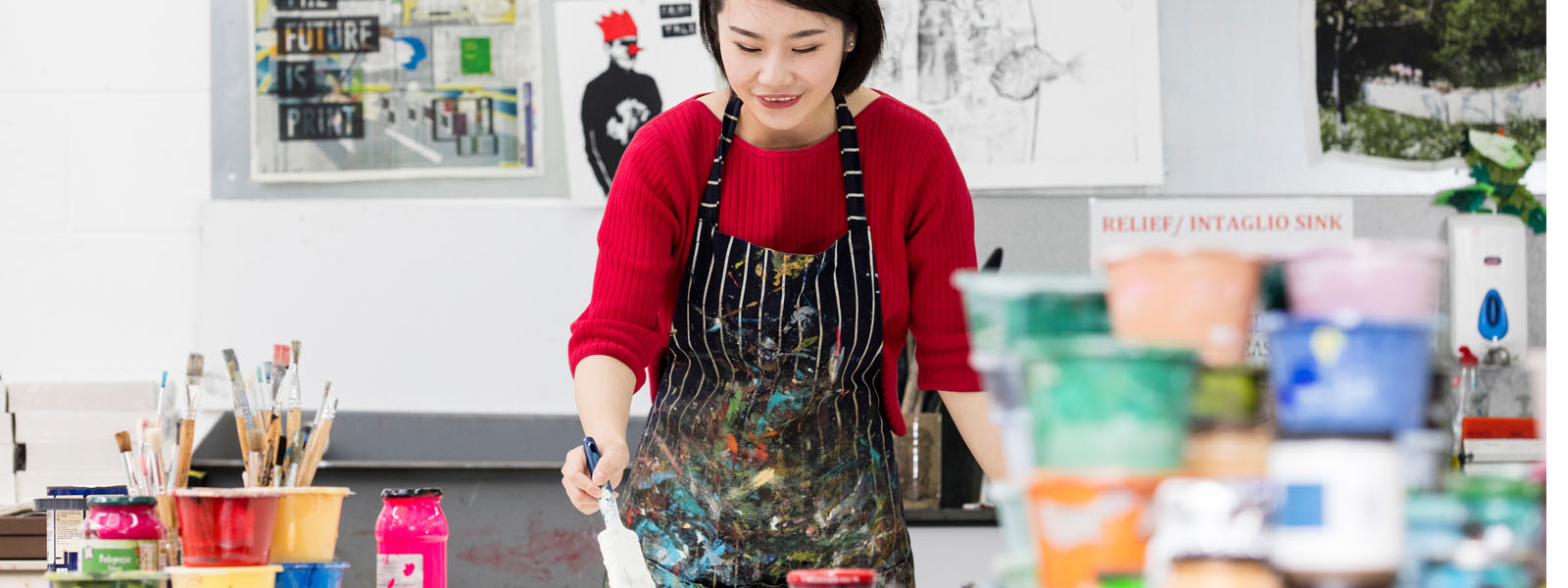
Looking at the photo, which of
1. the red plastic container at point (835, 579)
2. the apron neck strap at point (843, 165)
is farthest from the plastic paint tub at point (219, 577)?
the apron neck strap at point (843, 165)

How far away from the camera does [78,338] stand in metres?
2.49

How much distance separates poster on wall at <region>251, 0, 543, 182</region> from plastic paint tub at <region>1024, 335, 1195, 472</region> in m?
2.02

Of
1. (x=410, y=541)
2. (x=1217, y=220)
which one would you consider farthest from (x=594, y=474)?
(x=1217, y=220)

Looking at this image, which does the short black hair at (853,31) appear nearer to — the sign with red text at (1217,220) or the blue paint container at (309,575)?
the blue paint container at (309,575)

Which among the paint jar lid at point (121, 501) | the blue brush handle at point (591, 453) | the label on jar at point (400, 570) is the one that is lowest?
the label on jar at point (400, 570)

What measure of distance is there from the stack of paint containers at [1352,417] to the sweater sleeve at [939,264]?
2.80 feet

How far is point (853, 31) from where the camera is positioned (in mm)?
1443

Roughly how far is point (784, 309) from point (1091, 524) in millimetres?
931

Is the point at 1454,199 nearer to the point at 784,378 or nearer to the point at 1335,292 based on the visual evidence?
the point at 784,378

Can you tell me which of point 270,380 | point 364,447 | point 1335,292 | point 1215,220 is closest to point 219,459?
point 364,447

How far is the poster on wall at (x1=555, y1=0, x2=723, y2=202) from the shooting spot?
97.2 inches

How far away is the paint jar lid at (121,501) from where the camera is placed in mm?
1097

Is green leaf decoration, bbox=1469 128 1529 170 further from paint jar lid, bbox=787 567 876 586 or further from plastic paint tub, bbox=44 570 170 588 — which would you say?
plastic paint tub, bbox=44 570 170 588

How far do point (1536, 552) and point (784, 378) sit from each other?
3.29 feet
